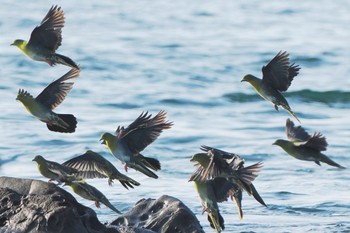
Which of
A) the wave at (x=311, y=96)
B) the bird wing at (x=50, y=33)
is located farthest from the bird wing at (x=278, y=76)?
the wave at (x=311, y=96)

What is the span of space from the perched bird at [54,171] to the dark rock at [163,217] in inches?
23.0

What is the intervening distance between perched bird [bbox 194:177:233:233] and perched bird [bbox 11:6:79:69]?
1.67 m

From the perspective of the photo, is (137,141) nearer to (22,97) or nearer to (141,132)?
(141,132)

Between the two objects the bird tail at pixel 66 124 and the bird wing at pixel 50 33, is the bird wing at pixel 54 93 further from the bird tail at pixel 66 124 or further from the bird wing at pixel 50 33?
the bird wing at pixel 50 33

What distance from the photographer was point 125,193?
1251 centimetres

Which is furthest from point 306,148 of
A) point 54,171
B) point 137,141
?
point 54,171

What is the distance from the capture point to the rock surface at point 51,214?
7.91 metres

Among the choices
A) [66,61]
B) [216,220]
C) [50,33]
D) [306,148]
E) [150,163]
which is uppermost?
[50,33]

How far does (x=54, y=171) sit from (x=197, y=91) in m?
12.3

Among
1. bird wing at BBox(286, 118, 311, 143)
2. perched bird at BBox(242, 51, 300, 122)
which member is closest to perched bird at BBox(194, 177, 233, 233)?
bird wing at BBox(286, 118, 311, 143)

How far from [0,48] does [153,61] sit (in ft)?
10.8

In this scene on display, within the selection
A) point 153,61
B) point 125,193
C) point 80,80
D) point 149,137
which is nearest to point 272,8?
point 153,61

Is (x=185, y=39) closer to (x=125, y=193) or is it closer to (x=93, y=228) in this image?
(x=125, y=193)

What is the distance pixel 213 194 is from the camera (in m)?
9.49
